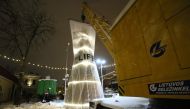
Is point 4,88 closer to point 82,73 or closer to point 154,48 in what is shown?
point 82,73

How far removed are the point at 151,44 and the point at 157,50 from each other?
0.26 meters

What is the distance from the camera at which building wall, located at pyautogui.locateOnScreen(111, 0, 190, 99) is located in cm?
271

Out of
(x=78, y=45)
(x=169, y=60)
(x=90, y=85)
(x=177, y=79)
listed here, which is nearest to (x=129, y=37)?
(x=169, y=60)

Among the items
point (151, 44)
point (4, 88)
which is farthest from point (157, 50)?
point (4, 88)

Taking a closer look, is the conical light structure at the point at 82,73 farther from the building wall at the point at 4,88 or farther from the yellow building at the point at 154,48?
the building wall at the point at 4,88

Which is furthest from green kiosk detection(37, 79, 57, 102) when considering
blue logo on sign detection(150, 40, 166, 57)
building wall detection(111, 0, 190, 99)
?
blue logo on sign detection(150, 40, 166, 57)

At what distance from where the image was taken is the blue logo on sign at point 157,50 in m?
3.19

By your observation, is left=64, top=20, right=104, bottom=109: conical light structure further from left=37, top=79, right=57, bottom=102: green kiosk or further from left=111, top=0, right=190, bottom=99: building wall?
left=37, top=79, right=57, bottom=102: green kiosk

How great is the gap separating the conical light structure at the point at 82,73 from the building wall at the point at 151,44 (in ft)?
33.9

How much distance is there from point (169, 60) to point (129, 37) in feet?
5.50

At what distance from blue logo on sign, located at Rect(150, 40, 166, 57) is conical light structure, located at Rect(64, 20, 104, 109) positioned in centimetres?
1217

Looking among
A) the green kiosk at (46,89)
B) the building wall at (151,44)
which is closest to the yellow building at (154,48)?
the building wall at (151,44)

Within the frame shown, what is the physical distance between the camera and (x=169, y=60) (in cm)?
299

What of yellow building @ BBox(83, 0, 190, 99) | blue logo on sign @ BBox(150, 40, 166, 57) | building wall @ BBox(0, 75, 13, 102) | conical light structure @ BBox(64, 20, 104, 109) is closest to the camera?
yellow building @ BBox(83, 0, 190, 99)
